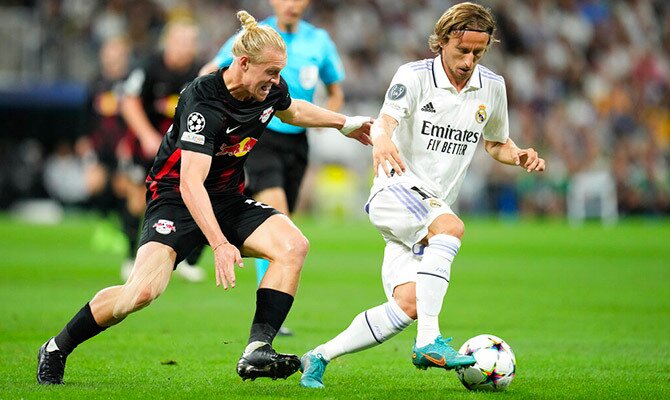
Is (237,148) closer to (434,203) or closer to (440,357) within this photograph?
(434,203)

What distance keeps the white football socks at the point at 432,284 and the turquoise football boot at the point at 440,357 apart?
0.05 metres

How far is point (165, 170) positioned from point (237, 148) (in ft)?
1.55

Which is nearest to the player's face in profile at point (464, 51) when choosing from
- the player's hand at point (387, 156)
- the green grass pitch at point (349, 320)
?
the player's hand at point (387, 156)

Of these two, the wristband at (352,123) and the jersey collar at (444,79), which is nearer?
the jersey collar at (444,79)

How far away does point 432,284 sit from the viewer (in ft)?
20.6

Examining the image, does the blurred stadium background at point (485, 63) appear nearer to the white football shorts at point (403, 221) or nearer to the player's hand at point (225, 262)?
the white football shorts at point (403, 221)

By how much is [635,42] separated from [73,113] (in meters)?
16.1

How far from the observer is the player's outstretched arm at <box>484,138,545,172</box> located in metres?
6.86

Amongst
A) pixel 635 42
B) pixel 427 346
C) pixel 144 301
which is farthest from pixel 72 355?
pixel 635 42

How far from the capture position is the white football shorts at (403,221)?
6.51 metres

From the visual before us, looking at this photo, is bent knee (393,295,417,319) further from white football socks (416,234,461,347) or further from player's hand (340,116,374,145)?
Result: player's hand (340,116,374,145)

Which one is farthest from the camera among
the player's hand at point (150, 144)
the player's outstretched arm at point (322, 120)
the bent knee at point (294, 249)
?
the player's hand at point (150, 144)

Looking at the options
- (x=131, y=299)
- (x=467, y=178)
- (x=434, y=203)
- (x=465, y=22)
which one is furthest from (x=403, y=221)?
(x=467, y=178)

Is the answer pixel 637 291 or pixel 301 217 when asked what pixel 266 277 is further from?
pixel 301 217
